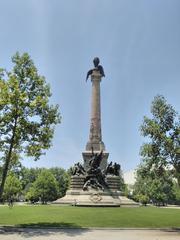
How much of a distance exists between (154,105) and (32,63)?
9.41m

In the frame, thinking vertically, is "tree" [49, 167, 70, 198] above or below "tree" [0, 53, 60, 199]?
above

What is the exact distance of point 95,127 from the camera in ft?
175

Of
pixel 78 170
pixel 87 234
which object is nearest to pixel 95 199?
pixel 78 170

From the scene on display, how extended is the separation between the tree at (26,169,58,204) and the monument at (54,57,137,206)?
38224mm

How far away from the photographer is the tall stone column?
5030cm

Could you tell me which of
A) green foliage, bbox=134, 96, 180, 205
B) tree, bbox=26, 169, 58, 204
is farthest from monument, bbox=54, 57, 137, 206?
tree, bbox=26, 169, 58, 204

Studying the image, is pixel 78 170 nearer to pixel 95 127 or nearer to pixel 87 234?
pixel 95 127

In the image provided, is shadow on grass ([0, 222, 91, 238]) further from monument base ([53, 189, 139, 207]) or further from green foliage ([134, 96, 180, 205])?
monument base ([53, 189, 139, 207])

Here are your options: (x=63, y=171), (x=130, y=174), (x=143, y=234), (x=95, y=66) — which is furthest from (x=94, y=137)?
(x=130, y=174)

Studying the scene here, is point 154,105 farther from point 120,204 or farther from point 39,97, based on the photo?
point 120,204

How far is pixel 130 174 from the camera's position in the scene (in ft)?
580

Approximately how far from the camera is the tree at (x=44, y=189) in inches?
3401

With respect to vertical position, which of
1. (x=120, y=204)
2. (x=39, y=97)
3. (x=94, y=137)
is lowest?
(x=120, y=204)

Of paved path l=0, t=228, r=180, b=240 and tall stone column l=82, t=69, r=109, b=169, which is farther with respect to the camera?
tall stone column l=82, t=69, r=109, b=169
